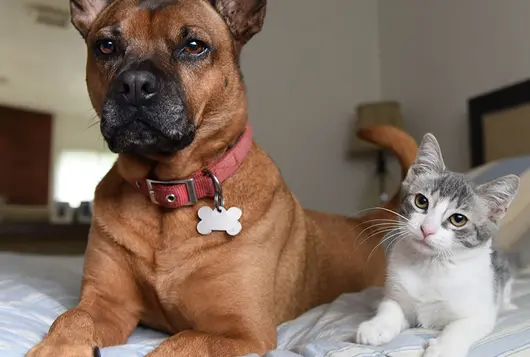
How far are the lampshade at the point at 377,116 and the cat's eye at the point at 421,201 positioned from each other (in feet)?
7.63

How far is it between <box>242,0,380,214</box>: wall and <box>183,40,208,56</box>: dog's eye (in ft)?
8.52

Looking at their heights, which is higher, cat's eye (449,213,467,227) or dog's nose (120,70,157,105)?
dog's nose (120,70,157,105)

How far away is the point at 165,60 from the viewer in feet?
4.12

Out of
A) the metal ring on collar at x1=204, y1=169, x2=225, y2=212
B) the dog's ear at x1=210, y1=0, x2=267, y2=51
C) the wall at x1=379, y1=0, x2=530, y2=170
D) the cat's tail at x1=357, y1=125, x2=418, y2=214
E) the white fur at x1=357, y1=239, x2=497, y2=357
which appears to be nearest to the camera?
the white fur at x1=357, y1=239, x2=497, y2=357

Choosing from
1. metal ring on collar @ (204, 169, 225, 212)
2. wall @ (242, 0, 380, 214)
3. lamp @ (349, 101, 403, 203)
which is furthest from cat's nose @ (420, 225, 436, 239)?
wall @ (242, 0, 380, 214)

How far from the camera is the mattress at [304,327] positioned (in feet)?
3.19

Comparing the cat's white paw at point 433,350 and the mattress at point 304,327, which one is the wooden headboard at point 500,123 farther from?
the cat's white paw at point 433,350

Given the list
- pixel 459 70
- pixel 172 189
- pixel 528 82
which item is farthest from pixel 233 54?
pixel 459 70

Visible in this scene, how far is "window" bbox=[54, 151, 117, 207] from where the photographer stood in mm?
3800

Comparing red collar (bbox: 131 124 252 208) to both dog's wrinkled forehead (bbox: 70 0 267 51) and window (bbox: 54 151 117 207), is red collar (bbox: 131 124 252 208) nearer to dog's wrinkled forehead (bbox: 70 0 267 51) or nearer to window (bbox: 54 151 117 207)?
dog's wrinkled forehead (bbox: 70 0 267 51)

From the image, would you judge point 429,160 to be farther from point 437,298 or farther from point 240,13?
point 240,13

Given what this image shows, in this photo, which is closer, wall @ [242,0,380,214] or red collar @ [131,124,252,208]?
red collar @ [131,124,252,208]

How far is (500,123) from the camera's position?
2738 millimetres

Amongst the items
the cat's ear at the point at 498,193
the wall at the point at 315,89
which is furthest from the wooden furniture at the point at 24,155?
the cat's ear at the point at 498,193
